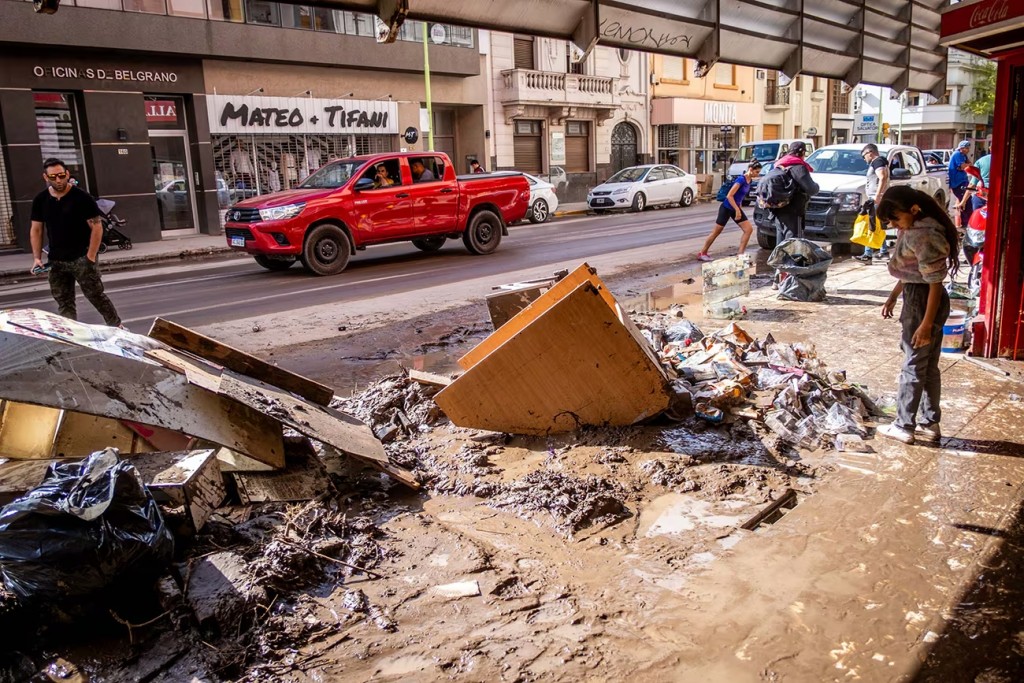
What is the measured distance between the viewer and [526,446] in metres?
4.87

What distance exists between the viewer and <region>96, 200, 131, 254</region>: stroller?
17.0 meters

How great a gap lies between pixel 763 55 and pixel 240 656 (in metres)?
7.50

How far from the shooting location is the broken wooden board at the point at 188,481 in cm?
348

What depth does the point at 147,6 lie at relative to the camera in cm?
1969

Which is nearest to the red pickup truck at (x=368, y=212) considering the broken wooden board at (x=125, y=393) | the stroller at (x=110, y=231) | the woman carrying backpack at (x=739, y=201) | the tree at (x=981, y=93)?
the woman carrying backpack at (x=739, y=201)

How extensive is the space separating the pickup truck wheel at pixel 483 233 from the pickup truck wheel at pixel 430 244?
0.65 meters

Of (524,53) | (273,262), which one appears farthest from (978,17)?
(524,53)

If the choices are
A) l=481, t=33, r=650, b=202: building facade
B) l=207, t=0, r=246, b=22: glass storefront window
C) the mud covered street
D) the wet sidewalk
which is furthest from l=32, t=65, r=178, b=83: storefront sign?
the wet sidewalk

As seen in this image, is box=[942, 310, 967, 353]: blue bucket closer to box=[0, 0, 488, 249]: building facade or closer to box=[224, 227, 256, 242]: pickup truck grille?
box=[224, 227, 256, 242]: pickup truck grille

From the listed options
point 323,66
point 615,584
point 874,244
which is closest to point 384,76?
point 323,66

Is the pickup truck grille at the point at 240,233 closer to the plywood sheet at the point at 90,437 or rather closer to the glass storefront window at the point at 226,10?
the plywood sheet at the point at 90,437

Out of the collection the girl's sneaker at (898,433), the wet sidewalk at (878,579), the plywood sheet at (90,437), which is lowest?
the wet sidewalk at (878,579)

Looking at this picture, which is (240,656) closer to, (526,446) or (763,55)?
(526,446)

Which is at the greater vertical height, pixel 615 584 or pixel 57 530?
pixel 57 530
